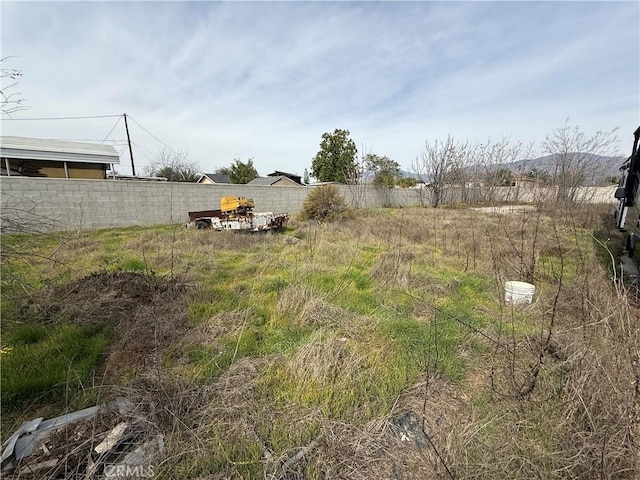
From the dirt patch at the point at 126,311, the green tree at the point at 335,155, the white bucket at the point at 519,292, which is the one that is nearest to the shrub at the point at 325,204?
the dirt patch at the point at 126,311

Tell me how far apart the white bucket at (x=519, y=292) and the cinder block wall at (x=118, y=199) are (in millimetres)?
8905

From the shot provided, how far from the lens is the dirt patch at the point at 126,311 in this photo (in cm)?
257

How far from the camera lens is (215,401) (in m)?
1.94

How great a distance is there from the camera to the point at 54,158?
1452 cm

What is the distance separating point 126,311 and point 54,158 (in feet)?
56.0

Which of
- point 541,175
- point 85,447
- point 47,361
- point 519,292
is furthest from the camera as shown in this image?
point 541,175

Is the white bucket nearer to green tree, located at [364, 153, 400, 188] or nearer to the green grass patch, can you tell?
the green grass patch

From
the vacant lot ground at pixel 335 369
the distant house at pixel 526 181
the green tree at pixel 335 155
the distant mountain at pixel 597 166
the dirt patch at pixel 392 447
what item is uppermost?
the green tree at pixel 335 155

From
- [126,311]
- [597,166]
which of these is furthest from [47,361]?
[597,166]

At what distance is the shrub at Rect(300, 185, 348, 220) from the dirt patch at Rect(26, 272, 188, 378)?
8.05 m

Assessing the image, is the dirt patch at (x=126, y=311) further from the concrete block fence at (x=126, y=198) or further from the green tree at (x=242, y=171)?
the green tree at (x=242, y=171)

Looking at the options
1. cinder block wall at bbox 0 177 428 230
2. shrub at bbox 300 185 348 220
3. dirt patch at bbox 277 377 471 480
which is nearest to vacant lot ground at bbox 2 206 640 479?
dirt patch at bbox 277 377 471 480

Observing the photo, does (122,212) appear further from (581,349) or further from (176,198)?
(581,349)

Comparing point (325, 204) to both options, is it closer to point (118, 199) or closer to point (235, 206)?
point (235, 206)
